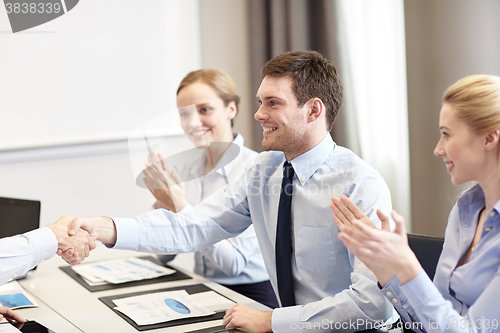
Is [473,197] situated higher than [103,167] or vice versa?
[473,197]

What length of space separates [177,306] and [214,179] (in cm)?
71

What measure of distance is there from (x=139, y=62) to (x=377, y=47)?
1.43 meters

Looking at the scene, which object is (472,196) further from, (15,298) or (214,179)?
(15,298)

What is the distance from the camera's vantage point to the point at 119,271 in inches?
71.6

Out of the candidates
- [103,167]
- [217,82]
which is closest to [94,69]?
[103,167]

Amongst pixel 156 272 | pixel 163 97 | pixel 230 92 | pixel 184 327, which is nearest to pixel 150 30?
pixel 163 97

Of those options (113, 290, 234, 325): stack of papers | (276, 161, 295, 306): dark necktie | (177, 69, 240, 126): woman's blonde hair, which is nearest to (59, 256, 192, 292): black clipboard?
(113, 290, 234, 325): stack of papers

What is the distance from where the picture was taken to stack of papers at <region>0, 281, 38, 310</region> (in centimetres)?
147

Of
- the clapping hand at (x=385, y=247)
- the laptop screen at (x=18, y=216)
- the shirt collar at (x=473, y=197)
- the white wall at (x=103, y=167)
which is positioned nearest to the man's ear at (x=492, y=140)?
the shirt collar at (x=473, y=197)

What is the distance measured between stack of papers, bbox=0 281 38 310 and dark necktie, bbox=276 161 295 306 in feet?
2.50

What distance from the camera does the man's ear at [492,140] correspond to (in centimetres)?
100

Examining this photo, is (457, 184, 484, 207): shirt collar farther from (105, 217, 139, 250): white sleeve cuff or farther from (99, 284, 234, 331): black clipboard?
(105, 217, 139, 250): white sleeve cuff

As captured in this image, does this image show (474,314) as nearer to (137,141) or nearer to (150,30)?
(137,141)

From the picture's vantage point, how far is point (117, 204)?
3.04m
